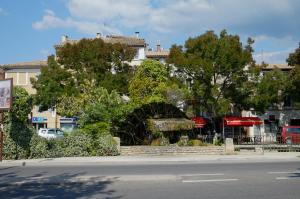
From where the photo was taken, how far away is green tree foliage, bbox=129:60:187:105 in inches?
1614

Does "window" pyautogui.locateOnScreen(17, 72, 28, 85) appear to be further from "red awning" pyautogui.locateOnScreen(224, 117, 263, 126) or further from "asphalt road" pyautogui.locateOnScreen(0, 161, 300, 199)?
"asphalt road" pyautogui.locateOnScreen(0, 161, 300, 199)

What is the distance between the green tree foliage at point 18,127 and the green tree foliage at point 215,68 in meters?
18.7

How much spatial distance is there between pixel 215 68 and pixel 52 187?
29.2 metres

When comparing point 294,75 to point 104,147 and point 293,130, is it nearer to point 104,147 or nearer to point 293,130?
point 293,130

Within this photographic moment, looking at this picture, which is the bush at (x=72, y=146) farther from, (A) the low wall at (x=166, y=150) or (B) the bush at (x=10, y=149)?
(A) the low wall at (x=166, y=150)

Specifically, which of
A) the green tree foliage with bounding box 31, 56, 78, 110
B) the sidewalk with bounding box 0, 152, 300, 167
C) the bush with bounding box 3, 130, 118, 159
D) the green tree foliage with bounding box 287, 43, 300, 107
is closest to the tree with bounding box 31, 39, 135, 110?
the green tree foliage with bounding box 31, 56, 78, 110

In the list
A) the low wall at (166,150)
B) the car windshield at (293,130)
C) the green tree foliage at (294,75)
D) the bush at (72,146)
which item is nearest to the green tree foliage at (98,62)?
the car windshield at (293,130)

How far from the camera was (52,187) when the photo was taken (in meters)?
14.2

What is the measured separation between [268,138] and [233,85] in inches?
252

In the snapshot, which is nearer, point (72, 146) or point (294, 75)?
point (72, 146)

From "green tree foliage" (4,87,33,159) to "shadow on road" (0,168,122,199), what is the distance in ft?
29.2

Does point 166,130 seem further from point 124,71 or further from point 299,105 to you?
point 299,105

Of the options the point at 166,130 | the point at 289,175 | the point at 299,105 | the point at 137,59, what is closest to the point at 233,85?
the point at 299,105

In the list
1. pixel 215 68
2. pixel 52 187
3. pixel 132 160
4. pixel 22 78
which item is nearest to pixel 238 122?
pixel 215 68
